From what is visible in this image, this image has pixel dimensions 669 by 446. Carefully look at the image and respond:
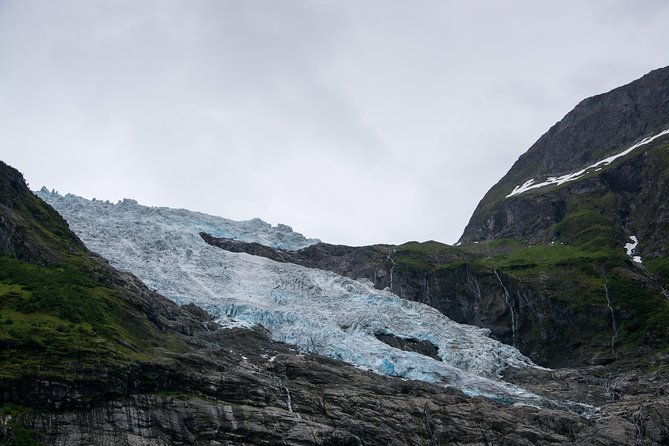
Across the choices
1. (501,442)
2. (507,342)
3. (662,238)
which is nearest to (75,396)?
(501,442)

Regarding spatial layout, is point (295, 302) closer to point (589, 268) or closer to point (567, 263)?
point (567, 263)

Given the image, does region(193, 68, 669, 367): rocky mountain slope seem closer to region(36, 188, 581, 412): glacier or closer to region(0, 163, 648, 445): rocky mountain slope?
region(36, 188, 581, 412): glacier

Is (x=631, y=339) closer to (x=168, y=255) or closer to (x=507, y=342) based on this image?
(x=507, y=342)

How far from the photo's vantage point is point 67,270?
7262cm

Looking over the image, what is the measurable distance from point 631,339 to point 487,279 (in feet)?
100

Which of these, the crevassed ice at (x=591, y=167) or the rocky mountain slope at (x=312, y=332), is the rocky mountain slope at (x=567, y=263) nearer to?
the rocky mountain slope at (x=312, y=332)

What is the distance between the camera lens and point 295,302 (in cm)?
9825

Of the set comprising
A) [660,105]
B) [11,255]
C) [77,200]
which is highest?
[660,105]

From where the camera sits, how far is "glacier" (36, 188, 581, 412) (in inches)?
3145

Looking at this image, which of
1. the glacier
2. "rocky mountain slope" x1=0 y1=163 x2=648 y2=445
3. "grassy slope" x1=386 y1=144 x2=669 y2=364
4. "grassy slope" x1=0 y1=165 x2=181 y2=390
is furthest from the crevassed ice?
"grassy slope" x1=0 y1=165 x2=181 y2=390

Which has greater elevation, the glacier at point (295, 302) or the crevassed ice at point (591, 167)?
the crevassed ice at point (591, 167)

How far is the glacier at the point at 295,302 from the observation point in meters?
79.9

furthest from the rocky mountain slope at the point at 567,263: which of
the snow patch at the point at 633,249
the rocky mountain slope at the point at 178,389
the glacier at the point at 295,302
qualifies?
the rocky mountain slope at the point at 178,389

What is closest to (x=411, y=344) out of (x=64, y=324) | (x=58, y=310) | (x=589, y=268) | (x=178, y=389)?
(x=178, y=389)
